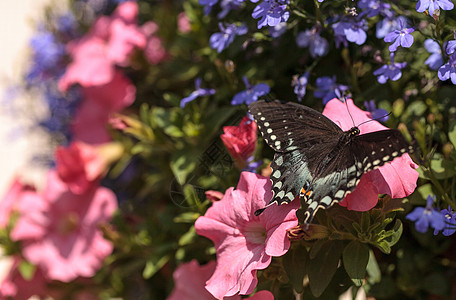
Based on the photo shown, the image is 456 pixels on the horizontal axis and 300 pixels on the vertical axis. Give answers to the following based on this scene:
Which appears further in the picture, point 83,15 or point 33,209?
point 83,15

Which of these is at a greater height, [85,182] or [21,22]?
[85,182]

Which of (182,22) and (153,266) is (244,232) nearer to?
(153,266)

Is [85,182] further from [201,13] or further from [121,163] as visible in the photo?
[201,13]

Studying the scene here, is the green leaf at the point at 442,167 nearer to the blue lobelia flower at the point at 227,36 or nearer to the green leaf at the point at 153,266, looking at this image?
the blue lobelia flower at the point at 227,36

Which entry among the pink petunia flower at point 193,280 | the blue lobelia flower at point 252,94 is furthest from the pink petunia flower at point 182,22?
the pink petunia flower at point 193,280

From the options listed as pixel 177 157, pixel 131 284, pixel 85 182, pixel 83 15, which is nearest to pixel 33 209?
pixel 85 182

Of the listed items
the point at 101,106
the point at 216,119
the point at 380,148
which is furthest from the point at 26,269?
the point at 380,148
